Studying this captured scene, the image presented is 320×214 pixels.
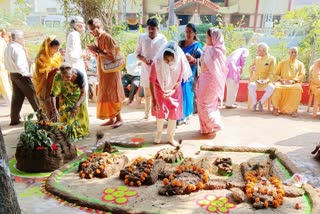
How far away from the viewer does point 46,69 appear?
5.56m

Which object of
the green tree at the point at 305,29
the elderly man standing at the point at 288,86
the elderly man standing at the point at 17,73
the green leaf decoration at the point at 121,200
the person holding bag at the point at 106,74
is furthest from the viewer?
the green tree at the point at 305,29

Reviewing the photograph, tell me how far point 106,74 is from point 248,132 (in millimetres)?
2723

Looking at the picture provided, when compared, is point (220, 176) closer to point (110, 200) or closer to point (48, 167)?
point (110, 200)

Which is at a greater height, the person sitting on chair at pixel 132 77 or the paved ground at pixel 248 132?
the person sitting on chair at pixel 132 77

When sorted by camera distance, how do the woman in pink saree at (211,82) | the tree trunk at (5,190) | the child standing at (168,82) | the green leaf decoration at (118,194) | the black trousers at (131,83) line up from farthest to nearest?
the black trousers at (131,83)
the woman in pink saree at (211,82)
the child standing at (168,82)
the green leaf decoration at (118,194)
the tree trunk at (5,190)

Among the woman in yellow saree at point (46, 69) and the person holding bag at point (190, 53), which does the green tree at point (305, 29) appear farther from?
the woman in yellow saree at point (46, 69)

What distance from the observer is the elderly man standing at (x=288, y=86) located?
729 centimetres

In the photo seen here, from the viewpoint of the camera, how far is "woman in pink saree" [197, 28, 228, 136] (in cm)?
541

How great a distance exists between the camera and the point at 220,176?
4141 millimetres

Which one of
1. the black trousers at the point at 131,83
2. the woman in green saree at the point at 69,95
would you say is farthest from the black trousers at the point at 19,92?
the black trousers at the point at 131,83

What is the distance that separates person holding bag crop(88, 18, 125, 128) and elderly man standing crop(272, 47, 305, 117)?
142 inches

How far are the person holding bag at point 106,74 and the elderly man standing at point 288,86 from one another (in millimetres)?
3595

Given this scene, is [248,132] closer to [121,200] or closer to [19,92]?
[121,200]

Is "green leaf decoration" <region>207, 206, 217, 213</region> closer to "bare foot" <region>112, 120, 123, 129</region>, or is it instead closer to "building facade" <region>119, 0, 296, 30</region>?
"bare foot" <region>112, 120, 123, 129</region>
